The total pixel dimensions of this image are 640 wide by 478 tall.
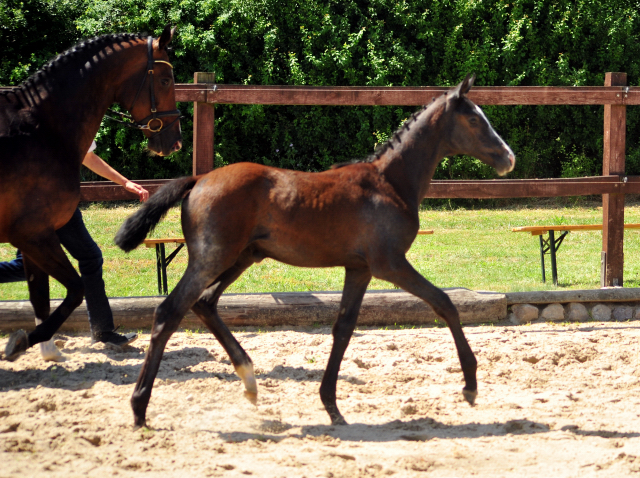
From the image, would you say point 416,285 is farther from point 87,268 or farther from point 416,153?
point 87,268

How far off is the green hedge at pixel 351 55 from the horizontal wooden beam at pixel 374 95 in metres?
7.23

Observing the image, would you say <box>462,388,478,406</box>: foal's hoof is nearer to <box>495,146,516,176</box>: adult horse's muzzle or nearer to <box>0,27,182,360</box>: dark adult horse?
<box>495,146,516,176</box>: adult horse's muzzle

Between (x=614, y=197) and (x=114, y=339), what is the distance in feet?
15.3

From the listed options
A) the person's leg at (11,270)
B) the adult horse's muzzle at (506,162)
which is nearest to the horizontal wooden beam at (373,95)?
the person's leg at (11,270)

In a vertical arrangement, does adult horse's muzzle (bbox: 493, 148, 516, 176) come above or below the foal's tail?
above

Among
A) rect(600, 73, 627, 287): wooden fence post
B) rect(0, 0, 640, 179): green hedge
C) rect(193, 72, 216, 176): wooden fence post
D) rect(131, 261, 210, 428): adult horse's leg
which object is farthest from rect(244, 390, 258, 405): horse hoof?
rect(0, 0, 640, 179): green hedge

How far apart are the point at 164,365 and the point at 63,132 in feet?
5.49

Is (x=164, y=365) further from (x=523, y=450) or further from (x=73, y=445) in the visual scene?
(x=523, y=450)

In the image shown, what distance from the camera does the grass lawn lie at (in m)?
7.52

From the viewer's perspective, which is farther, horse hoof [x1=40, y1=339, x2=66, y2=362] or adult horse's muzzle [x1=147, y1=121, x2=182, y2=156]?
horse hoof [x1=40, y1=339, x2=66, y2=362]

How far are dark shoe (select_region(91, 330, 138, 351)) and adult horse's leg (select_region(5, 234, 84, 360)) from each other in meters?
0.55

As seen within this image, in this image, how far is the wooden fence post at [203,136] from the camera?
5.70 m

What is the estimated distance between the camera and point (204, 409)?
3.75 m

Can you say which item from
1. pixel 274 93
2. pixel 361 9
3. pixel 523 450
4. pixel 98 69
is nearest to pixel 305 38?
pixel 361 9
